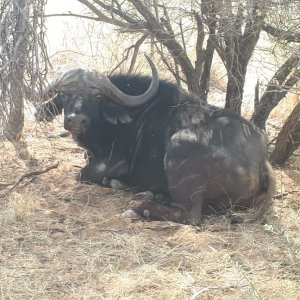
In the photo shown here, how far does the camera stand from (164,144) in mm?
6684

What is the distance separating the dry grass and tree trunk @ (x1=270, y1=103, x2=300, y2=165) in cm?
88

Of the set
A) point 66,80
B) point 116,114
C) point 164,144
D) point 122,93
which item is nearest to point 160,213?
point 164,144

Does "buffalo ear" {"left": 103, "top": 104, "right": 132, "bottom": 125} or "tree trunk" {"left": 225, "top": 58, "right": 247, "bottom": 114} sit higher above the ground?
"tree trunk" {"left": 225, "top": 58, "right": 247, "bottom": 114}

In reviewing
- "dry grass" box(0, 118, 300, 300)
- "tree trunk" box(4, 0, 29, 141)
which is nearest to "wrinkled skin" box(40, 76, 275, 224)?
"dry grass" box(0, 118, 300, 300)

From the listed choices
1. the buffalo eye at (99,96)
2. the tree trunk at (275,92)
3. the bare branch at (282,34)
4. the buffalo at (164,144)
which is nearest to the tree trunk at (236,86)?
the tree trunk at (275,92)

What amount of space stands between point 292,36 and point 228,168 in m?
1.72

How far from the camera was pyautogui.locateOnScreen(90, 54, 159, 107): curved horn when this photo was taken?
7.07m

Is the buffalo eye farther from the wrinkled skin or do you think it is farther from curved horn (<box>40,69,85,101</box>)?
curved horn (<box>40,69,85,101</box>)

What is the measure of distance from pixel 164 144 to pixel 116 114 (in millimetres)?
785

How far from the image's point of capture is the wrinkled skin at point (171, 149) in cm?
611

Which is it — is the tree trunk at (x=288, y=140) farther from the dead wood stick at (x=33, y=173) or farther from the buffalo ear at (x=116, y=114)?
the dead wood stick at (x=33, y=173)

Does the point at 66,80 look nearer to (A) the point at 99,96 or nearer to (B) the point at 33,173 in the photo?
(A) the point at 99,96

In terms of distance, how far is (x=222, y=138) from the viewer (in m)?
6.20

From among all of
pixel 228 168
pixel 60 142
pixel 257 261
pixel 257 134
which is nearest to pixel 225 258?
pixel 257 261
